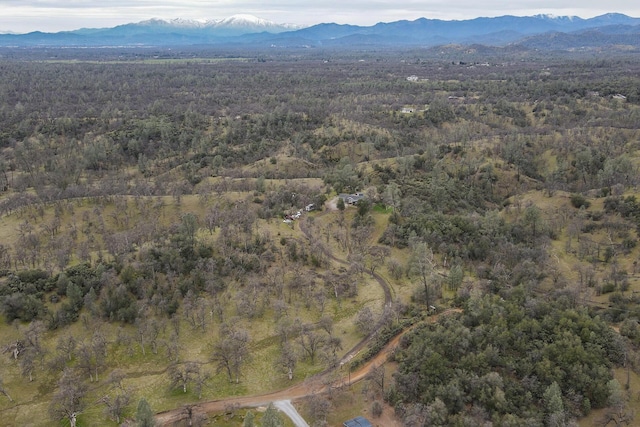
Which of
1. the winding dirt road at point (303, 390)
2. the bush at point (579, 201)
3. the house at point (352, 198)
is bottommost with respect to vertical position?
the winding dirt road at point (303, 390)

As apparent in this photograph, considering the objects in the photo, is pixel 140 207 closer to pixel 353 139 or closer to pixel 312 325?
pixel 312 325

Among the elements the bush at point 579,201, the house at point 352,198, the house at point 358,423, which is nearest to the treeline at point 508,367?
the house at point 358,423

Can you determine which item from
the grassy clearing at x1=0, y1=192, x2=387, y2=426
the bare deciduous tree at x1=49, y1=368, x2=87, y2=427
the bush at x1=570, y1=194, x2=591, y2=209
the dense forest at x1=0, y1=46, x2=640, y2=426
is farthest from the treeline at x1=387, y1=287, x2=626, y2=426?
the bush at x1=570, y1=194, x2=591, y2=209

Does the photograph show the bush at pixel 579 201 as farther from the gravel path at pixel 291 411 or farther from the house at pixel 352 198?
the gravel path at pixel 291 411

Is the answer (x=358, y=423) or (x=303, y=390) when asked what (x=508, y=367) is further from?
(x=303, y=390)

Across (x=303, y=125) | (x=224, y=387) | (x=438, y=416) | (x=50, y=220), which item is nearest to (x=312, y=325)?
(x=224, y=387)

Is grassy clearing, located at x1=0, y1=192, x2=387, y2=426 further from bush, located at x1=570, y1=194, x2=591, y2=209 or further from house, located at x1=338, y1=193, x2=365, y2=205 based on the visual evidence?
bush, located at x1=570, y1=194, x2=591, y2=209
